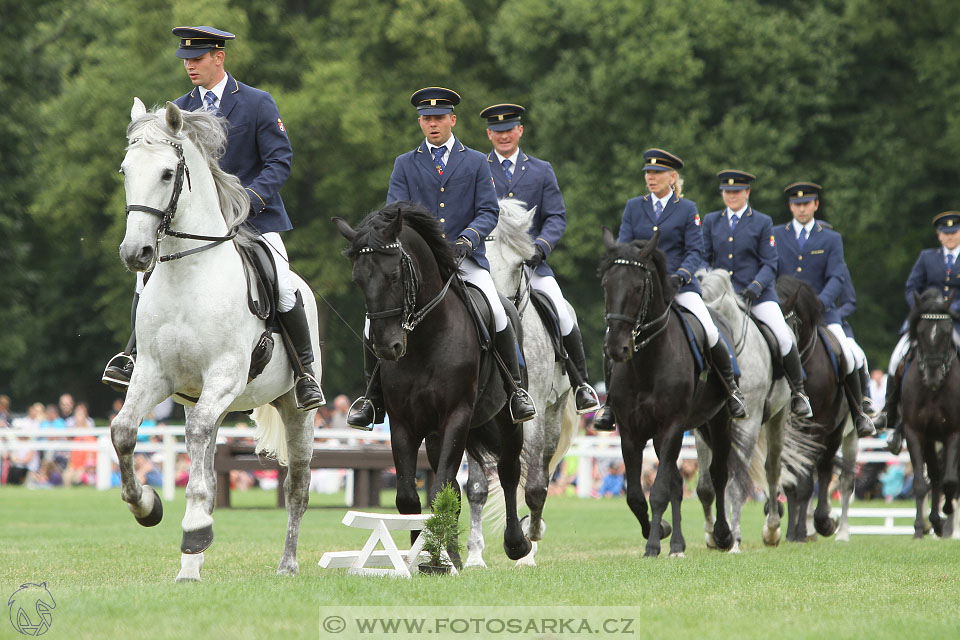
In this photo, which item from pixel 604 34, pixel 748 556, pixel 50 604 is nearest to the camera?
pixel 50 604

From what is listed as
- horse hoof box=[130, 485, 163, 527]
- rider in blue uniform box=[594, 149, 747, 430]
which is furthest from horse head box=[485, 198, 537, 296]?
horse hoof box=[130, 485, 163, 527]

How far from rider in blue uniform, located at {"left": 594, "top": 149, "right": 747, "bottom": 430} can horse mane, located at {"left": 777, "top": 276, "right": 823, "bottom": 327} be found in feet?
8.93

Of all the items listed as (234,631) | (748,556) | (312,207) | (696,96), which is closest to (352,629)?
(234,631)

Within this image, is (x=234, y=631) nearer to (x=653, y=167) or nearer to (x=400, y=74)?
(x=653, y=167)

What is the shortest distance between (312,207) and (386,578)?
33.5 metres

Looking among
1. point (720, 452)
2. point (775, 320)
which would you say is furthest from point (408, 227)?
point (775, 320)

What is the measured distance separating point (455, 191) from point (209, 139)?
2239 millimetres

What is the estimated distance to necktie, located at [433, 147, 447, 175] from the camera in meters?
10.8

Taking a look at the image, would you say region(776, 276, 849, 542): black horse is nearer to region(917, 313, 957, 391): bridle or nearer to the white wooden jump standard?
region(917, 313, 957, 391): bridle

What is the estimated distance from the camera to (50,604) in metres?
7.16

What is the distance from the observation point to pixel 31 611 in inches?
273

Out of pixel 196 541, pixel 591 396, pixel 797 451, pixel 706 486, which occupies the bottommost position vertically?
pixel 706 486

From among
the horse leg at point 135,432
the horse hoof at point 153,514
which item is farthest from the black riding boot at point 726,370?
the horse hoof at point 153,514

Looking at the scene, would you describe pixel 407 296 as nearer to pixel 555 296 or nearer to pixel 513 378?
pixel 513 378
